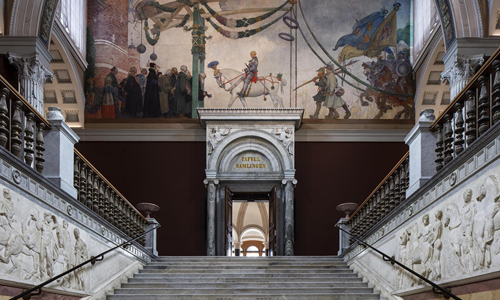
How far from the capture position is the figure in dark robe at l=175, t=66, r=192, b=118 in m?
17.2

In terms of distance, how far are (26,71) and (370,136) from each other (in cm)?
933

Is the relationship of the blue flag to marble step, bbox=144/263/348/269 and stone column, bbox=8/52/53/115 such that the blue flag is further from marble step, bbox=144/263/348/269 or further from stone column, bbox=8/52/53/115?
stone column, bbox=8/52/53/115

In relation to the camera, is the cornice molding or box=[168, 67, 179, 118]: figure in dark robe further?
box=[168, 67, 179, 118]: figure in dark robe

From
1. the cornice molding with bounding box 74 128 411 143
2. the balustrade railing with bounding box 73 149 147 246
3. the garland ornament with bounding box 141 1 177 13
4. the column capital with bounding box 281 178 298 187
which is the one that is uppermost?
the garland ornament with bounding box 141 1 177 13

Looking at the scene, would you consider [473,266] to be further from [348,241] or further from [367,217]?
[348,241]

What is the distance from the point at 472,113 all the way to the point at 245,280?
17.2 ft

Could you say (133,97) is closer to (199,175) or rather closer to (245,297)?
(199,175)

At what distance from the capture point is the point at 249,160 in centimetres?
1656

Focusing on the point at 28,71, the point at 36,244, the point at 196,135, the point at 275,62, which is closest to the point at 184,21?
the point at 275,62

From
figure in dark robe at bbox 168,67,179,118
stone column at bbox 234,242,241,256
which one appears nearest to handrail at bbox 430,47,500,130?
figure in dark robe at bbox 168,67,179,118

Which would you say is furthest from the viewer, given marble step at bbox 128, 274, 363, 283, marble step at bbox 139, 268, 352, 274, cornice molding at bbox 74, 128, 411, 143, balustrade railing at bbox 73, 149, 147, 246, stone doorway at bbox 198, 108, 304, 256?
cornice molding at bbox 74, 128, 411, 143

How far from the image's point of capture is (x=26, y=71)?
12031 millimetres

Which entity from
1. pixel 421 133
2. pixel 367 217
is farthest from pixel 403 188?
pixel 367 217

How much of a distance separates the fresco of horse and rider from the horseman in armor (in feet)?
0.09
